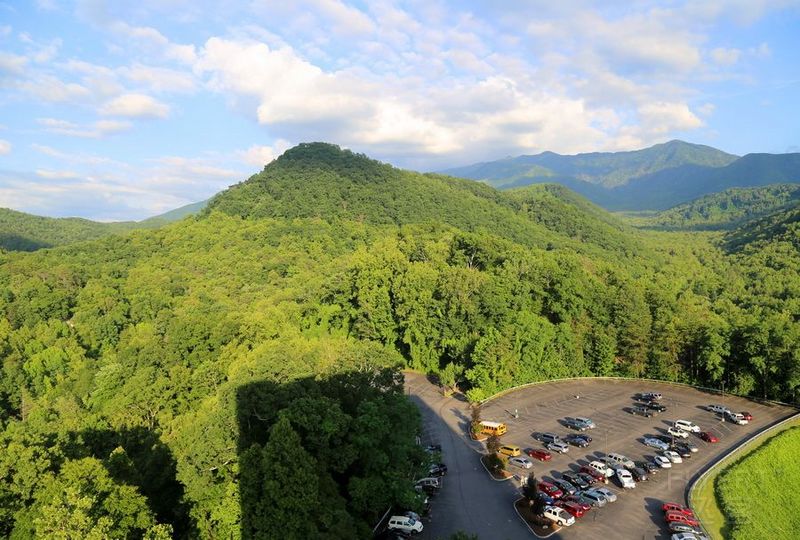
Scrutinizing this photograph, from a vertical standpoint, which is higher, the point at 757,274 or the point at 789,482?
the point at 757,274

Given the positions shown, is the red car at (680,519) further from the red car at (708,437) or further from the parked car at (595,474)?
the red car at (708,437)

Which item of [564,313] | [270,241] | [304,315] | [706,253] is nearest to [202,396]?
[304,315]

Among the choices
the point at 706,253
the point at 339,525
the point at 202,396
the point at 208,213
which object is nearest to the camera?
the point at 339,525

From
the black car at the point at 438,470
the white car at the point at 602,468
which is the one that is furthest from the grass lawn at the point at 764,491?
the black car at the point at 438,470

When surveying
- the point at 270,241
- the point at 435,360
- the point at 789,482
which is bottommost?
the point at 789,482

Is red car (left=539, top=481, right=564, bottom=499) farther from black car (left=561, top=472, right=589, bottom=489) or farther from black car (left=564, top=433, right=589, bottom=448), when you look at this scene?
black car (left=564, top=433, right=589, bottom=448)

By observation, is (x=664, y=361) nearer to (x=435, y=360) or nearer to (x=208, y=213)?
(x=435, y=360)
